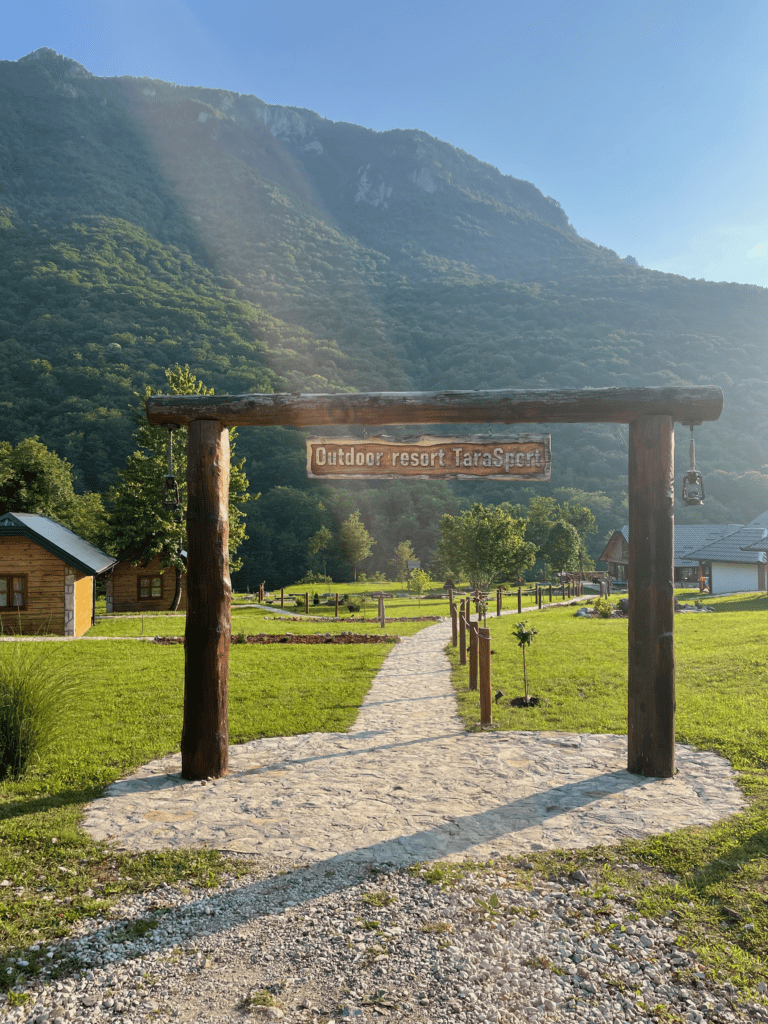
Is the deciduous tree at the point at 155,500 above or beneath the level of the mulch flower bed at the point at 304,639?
above

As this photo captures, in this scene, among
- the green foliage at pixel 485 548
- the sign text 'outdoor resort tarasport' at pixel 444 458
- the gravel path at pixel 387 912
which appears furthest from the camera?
the green foliage at pixel 485 548

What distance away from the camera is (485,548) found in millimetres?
34656

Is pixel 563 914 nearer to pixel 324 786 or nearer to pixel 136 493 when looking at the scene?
pixel 324 786

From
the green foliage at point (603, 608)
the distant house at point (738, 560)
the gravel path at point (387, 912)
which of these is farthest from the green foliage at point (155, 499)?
the distant house at point (738, 560)

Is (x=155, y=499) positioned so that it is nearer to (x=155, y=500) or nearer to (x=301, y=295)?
(x=155, y=500)

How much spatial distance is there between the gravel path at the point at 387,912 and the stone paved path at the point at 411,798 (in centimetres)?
2

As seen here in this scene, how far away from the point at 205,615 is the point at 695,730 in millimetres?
6080

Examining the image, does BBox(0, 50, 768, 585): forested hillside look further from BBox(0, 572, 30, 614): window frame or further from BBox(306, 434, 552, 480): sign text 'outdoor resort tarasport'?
BBox(306, 434, 552, 480): sign text 'outdoor resort tarasport'

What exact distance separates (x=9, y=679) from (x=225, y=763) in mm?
2390

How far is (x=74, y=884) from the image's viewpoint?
378 centimetres

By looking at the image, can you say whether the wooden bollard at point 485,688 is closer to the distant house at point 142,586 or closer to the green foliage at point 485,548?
the distant house at point 142,586

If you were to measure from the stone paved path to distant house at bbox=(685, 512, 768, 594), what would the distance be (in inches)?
1286

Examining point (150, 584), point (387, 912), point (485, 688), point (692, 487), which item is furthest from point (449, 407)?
point (150, 584)

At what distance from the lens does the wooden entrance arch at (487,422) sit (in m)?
5.63
